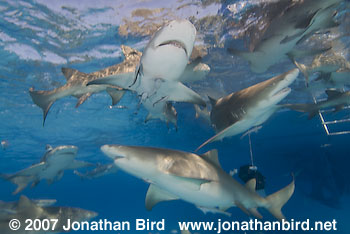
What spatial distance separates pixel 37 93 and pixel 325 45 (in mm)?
12180

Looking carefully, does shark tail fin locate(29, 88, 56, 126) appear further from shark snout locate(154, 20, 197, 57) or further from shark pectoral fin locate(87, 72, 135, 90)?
shark snout locate(154, 20, 197, 57)

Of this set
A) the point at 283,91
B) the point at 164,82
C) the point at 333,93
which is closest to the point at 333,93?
the point at 333,93

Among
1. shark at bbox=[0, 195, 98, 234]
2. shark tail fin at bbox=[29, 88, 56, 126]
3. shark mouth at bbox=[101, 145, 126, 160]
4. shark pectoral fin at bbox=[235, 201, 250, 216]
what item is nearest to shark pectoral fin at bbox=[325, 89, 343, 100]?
shark pectoral fin at bbox=[235, 201, 250, 216]

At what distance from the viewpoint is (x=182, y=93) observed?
532 cm

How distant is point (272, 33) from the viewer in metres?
6.24

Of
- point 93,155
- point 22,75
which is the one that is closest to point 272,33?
point 22,75

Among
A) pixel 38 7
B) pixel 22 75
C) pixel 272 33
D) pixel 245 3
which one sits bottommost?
pixel 272 33

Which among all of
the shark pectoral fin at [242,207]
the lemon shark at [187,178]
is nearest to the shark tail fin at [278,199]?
the lemon shark at [187,178]

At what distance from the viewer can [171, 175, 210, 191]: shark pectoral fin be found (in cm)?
367

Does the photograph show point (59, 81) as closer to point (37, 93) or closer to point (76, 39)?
point (76, 39)

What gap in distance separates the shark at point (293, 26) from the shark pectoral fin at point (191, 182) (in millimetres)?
4456

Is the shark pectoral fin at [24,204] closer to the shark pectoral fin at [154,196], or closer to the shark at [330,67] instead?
the shark pectoral fin at [154,196]

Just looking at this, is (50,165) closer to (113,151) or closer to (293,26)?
(113,151)

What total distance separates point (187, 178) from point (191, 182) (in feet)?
0.78
